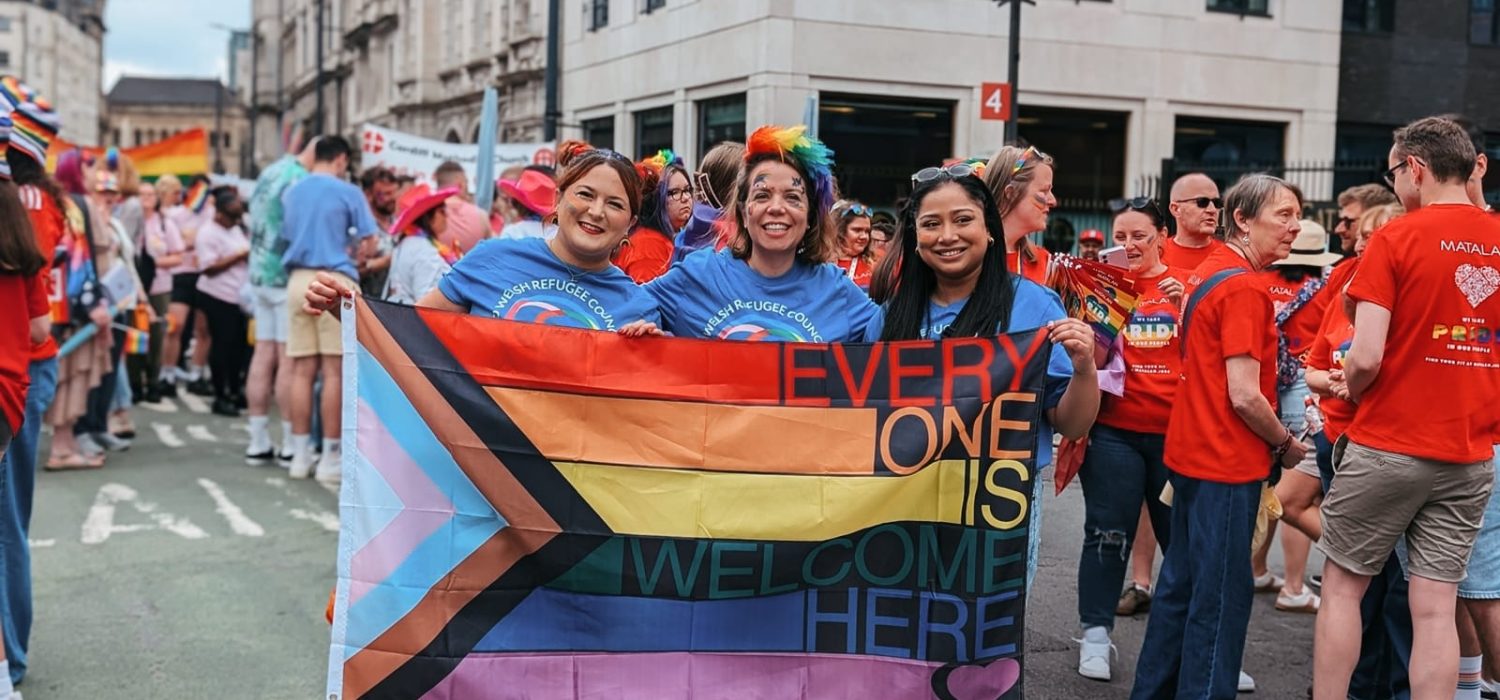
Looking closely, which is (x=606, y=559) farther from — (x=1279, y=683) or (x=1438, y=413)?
(x=1279, y=683)

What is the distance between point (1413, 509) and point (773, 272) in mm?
2138

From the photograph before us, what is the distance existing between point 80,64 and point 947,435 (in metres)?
158

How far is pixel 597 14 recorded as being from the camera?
83.1 feet

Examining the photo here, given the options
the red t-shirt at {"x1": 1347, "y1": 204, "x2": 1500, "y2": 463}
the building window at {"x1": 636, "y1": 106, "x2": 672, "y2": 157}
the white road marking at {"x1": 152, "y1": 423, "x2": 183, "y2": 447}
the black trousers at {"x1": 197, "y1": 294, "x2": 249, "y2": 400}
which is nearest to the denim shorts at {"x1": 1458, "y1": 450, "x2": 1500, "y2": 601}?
the red t-shirt at {"x1": 1347, "y1": 204, "x2": 1500, "y2": 463}

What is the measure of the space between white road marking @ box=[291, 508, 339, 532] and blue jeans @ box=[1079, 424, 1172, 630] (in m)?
4.18

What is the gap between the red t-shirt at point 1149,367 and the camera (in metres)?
4.88

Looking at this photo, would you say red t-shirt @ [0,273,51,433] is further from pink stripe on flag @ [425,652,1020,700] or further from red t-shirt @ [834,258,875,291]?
red t-shirt @ [834,258,875,291]

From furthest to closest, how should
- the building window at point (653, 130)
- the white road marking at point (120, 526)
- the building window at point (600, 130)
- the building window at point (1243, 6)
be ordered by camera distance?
the building window at point (600, 130), the building window at point (653, 130), the building window at point (1243, 6), the white road marking at point (120, 526)

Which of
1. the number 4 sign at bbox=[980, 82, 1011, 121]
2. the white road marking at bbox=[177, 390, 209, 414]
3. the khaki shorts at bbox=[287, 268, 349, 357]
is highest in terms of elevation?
the number 4 sign at bbox=[980, 82, 1011, 121]

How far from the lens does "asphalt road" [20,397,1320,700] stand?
4863 millimetres

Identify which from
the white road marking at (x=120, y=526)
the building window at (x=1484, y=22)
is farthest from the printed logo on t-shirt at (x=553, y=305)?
the building window at (x=1484, y=22)

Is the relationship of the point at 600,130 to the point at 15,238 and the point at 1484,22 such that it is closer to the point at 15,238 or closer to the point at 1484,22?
the point at 1484,22

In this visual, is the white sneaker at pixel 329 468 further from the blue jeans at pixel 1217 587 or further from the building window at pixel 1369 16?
the building window at pixel 1369 16

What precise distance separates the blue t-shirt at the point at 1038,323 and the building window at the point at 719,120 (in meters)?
17.3
